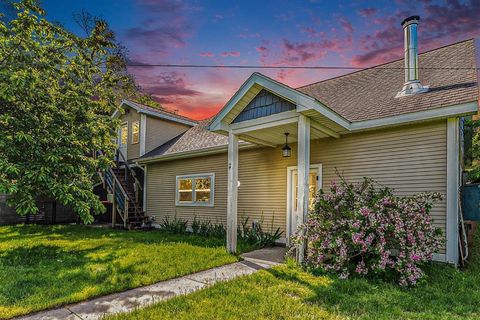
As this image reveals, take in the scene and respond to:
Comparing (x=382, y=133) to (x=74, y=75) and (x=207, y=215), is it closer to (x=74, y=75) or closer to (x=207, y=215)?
(x=207, y=215)

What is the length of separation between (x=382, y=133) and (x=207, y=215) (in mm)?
6141

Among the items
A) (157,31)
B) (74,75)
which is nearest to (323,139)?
(74,75)

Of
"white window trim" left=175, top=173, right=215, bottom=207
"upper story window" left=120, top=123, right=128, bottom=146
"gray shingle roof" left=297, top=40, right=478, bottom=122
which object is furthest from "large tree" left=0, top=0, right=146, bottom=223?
"upper story window" left=120, top=123, right=128, bottom=146

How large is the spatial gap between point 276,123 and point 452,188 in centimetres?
341

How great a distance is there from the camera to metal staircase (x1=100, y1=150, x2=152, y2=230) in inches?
446

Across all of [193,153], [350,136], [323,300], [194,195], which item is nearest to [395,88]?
[350,136]

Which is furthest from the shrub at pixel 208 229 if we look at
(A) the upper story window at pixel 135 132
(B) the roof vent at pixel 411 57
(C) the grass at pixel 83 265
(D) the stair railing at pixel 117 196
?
(B) the roof vent at pixel 411 57

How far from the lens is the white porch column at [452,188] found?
16.9 ft

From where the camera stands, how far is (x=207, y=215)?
991 centimetres

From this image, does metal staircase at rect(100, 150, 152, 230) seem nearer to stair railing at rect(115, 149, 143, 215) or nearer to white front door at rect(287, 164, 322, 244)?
stair railing at rect(115, 149, 143, 215)

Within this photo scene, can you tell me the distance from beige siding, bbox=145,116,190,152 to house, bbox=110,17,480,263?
4.48 meters

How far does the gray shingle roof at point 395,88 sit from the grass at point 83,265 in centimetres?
311

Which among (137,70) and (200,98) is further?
(137,70)

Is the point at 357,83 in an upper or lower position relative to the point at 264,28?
lower
